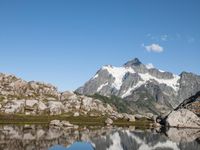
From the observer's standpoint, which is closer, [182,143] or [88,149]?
[88,149]

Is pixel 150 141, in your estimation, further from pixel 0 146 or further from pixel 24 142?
pixel 0 146

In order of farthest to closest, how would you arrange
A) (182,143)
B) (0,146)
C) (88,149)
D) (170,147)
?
(182,143)
(170,147)
(88,149)
(0,146)

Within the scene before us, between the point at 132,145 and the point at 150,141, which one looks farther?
the point at 150,141

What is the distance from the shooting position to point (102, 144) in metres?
141

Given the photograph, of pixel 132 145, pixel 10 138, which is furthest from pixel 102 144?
pixel 10 138

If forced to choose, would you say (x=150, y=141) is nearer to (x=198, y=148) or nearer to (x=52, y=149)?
(x=198, y=148)

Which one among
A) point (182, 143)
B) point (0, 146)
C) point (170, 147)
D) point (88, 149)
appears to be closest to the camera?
point (0, 146)

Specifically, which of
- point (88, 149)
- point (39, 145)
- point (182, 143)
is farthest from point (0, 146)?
point (182, 143)

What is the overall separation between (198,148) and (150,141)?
30.0 metres

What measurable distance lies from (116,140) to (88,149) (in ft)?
100

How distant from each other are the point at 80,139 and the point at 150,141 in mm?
28459

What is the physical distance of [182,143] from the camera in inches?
5782

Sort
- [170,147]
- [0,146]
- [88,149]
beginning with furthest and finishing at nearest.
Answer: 1. [170,147]
2. [88,149]
3. [0,146]

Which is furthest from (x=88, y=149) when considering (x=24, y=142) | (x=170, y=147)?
(x=170, y=147)
